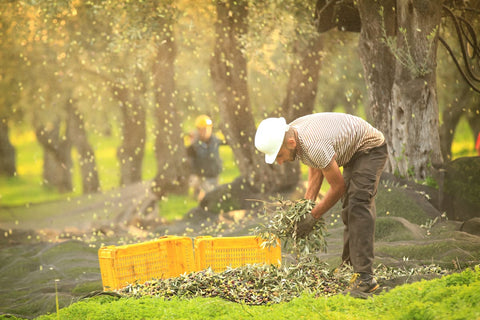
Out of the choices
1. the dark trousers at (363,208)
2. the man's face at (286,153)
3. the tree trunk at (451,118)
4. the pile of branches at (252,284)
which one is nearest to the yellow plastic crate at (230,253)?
the pile of branches at (252,284)

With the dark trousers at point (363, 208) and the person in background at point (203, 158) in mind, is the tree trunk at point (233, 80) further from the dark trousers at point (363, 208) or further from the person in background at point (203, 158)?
the dark trousers at point (363, 208)

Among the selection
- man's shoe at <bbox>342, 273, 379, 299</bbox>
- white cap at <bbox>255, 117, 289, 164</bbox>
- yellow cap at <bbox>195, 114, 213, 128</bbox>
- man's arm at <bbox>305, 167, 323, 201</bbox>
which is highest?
yellow cap at <bbox>195, 114, 213, 128</bbox>

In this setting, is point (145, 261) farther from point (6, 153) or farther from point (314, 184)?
point (6, 153)

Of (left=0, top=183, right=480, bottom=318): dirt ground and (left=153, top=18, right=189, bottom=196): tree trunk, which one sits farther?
(left=153, top=18, right=189, bottom=196): tree trunk

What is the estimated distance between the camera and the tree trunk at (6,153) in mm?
6055

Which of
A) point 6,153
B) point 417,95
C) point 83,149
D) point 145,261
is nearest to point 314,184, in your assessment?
point 145,261

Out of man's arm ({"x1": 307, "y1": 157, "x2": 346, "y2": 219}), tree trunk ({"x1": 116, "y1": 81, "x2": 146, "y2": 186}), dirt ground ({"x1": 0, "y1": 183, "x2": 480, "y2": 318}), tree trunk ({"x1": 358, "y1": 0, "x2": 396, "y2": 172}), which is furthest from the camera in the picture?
tree trunk ({"x1": 116, "y1": 81, "x2": 146, "y2": 186})

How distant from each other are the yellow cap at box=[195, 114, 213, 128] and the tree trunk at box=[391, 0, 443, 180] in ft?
6.49

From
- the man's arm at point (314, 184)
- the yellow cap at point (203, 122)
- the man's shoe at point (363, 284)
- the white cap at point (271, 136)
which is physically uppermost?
the yellow cap at point (203, 122)

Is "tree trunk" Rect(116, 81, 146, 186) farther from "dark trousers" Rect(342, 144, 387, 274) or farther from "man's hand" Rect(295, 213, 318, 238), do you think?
"dark trousers" Rect(342, 144, 387, 274)

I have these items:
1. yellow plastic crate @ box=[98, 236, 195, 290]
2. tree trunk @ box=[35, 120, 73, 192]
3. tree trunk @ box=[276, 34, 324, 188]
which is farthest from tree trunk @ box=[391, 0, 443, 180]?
tree trunk @ box=[35, 120, 73, 192]

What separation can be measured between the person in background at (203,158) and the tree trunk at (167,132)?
0.10 m

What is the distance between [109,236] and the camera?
6121mm

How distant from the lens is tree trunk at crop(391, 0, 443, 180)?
232 inches
